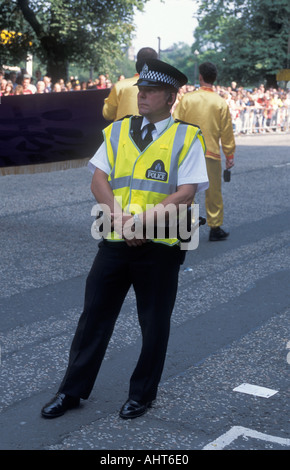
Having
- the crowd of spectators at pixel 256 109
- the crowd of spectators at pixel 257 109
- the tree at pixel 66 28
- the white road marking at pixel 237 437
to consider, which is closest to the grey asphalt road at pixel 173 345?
the white road marking at pixel 237 437

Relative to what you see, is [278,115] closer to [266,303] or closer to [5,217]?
[5,217]

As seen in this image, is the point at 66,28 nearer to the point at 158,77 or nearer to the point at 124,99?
the point at 124,99

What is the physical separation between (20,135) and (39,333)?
4378 mm

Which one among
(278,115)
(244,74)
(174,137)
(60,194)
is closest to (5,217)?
(60,194)

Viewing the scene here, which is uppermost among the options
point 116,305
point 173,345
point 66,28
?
point 66,28

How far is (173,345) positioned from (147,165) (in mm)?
1750

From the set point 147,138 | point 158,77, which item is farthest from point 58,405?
point 158,77

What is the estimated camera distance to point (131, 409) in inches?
160

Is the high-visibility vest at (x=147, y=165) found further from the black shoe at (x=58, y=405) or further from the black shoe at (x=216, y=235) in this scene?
the black shoe at (x=216, y=235)

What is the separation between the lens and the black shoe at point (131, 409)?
159 inches

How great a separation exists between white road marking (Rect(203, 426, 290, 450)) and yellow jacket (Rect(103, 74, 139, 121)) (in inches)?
188

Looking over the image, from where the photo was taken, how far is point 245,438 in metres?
3.85

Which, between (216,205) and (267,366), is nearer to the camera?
(267,366)

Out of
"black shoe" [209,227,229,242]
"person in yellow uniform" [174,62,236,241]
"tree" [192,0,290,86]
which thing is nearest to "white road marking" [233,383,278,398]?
"person in yellow uniform" [174,62,236,241]
